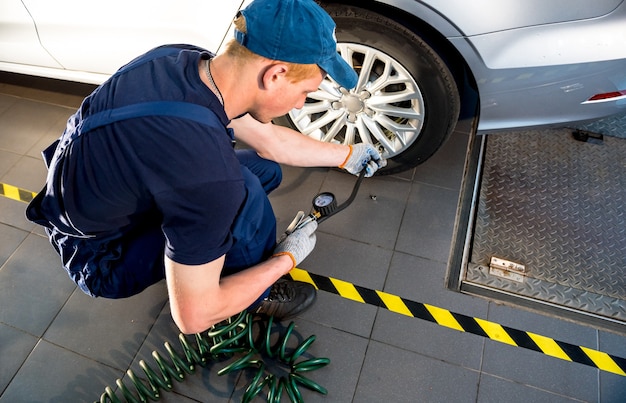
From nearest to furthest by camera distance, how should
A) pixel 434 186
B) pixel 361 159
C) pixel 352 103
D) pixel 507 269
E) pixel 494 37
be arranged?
pixel 494 37, pixel 361 159, pixel 507 269, pixel 352 103, pixel 434 186

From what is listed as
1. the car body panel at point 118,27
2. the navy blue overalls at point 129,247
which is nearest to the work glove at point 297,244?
the navy blue overalls at point 129,247

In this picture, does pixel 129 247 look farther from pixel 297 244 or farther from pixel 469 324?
pixel 469 324

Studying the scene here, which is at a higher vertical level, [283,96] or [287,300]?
[283,96]

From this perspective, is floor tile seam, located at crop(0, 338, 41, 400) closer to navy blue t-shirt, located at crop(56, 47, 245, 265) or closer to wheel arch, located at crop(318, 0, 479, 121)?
Result: navy blue t-shirt, located at crop(56, 47, 245, 265)

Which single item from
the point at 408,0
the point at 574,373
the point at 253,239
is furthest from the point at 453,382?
the point at 408,0

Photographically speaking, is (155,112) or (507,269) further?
(507,269)

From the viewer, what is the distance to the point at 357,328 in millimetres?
2248

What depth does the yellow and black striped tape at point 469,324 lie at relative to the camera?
2.12m

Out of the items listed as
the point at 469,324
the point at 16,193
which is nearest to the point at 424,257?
the point at 469,324

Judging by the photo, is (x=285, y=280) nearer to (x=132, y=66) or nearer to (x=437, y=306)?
(x=437, y=306)

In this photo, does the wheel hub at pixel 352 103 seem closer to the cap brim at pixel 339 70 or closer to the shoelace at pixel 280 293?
the cap brim at pixel 339 70

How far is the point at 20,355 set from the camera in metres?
2.25

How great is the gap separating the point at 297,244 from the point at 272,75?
78 cm

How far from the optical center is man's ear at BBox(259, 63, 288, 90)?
1.37 m
